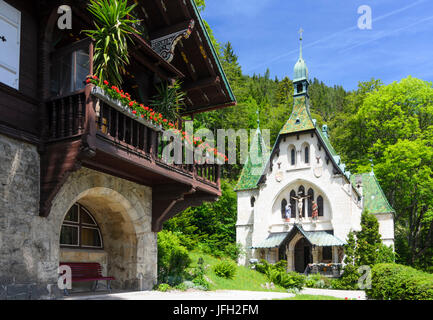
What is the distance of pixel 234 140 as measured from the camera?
142 ft

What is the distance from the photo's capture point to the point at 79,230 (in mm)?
12195

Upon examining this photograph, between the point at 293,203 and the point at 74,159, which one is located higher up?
the point at 74,159

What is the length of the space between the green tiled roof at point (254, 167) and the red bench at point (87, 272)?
24.7 m

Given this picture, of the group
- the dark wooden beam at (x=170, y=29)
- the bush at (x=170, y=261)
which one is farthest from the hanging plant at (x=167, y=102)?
the bush at (x=170, y=261)

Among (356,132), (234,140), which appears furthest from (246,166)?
(356,132)

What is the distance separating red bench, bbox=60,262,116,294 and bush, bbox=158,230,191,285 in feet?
8.19

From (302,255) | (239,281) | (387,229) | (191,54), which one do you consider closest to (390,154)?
(387,229)

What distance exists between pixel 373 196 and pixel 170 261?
2543 centimetres

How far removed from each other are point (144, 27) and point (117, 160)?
5.53 m

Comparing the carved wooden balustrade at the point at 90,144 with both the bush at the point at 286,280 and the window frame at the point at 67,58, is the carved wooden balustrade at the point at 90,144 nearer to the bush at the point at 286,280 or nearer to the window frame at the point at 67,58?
the window frame at the point at 67,58

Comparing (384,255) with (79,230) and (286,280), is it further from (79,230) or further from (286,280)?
(79,230)

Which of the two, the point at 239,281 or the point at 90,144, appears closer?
the point at 90,144

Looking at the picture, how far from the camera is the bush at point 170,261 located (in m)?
14.6
